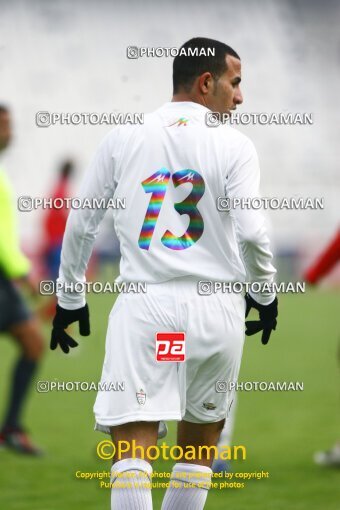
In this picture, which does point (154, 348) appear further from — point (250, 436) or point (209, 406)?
point (250, 436)

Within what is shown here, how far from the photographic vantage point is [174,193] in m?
3.09

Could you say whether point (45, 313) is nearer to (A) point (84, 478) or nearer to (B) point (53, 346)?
(A) point (84, 478)

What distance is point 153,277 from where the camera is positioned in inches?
122

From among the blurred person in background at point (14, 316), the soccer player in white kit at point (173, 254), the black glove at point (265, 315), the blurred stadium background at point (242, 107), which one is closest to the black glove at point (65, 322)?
the soccer player in white kit at point (173, 254)

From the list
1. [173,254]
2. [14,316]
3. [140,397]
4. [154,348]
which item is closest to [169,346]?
[154,348]

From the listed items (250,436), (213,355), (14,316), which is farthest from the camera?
(250,436)

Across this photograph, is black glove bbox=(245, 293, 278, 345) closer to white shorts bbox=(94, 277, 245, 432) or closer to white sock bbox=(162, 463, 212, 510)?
white shorts bbox=(94, 277, 245, 432)

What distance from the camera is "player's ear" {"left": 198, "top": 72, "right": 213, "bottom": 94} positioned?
3197mm

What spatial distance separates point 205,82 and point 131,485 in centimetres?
119

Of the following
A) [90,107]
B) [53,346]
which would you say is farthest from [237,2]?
[53,346]

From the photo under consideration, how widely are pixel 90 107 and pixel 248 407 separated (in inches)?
579

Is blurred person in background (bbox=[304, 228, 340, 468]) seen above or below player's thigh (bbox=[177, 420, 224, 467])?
above

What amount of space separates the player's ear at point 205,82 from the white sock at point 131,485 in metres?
1.09

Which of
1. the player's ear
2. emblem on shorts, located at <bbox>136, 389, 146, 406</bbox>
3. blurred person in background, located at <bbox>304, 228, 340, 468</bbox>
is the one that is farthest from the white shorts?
blurred person in background, located at <bbox>304, 228, 340, 468</bbox>
